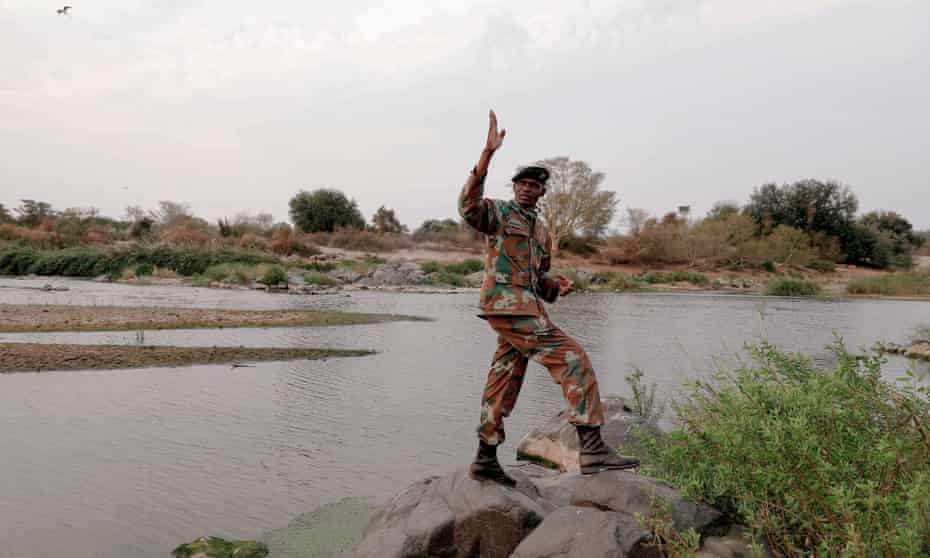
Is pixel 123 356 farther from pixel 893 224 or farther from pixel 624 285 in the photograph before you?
pixel 893 224

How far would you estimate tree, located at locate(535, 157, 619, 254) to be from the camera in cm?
5728

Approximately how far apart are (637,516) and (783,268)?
55718 millimetres

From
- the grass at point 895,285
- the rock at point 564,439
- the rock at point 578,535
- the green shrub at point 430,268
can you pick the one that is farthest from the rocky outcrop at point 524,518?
the grass at point 895,285

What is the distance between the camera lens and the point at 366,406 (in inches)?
330

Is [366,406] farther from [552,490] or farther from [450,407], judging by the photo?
[552,490]

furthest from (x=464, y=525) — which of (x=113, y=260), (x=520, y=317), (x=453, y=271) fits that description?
(x=113, y=260)

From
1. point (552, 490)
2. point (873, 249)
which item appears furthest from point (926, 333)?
point (873, 249)

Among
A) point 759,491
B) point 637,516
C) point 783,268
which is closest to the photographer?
point 637,516

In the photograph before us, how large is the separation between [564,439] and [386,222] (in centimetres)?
6753

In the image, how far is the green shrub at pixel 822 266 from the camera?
53469 mm

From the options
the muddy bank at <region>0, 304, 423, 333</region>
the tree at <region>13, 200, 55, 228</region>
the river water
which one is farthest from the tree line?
the river water

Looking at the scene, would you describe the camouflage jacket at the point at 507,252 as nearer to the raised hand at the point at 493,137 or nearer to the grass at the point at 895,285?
the raised hand at the point at 493,137

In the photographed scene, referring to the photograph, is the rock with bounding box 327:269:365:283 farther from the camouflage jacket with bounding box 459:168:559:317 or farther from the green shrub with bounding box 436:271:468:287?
the camouflage jacket with bounding box 459:168:559:317

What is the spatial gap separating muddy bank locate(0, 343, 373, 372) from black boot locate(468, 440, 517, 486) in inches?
313
